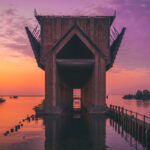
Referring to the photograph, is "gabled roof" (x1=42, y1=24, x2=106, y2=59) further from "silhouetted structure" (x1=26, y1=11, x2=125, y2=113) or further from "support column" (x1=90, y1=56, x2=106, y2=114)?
"support column" (x1=90, y1=56, x2=106, y2=114)

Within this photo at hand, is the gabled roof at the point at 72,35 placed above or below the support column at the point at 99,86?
above

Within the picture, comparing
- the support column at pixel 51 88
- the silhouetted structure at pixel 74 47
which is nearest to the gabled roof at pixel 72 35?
the silhouetted structure at pixel 74 47

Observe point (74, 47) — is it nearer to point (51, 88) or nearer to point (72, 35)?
point (72, 35)

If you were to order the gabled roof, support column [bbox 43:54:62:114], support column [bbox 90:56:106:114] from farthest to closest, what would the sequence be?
the gabled roof
support column [bbox 90:56:106:114]
support column [bbox 43:54:62:114]

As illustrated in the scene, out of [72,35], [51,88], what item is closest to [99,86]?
[51,88]

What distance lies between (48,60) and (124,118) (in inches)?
586

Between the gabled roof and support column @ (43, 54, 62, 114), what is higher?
the gabled roof

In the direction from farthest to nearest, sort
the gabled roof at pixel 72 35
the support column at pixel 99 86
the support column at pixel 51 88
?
1. the gabled roof at pixel 72 35
2. the support column at pixel 99 86
3. the support column at pixel 51 88

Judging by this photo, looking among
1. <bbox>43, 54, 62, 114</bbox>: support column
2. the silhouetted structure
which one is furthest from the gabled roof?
<bbox>43, 54, 62, 114</bbox>: support column

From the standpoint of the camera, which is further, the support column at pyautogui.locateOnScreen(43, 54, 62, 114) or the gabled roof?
the gabled roof

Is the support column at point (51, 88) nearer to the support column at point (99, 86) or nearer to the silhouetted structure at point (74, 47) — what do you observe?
the silhouetted structure at point (74, 47)

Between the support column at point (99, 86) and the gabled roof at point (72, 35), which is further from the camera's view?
the gabled roof at point (72, 35)

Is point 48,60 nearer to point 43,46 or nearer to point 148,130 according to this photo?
point 43,46

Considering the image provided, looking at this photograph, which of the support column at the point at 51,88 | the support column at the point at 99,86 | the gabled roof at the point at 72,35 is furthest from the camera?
the gabled roof at the point at 72,35
